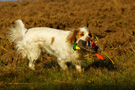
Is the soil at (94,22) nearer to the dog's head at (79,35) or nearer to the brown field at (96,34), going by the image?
the brown field at (96,34)

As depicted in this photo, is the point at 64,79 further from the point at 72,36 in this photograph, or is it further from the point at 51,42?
the point at 51,42

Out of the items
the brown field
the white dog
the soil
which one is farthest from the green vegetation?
the soil

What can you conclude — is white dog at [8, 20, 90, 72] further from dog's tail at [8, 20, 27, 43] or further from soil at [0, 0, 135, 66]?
soil at [0, 0, 135, 66]

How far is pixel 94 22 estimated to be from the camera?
23.5ft

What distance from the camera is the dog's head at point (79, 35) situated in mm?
4094

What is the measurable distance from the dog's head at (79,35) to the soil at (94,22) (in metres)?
1.68

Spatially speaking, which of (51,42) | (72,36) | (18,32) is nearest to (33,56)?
(51,42)

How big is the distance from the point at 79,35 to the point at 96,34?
2338 mm

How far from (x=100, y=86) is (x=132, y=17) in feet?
16.5

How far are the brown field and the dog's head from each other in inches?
27.7

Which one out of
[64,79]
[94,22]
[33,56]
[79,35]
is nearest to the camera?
[64,79]

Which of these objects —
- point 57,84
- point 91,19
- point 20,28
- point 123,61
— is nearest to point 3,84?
point 57,84

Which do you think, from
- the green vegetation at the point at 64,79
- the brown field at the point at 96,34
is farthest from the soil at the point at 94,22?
the green vegetation at the point at 64,79

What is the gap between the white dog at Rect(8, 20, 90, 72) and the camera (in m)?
4.28
